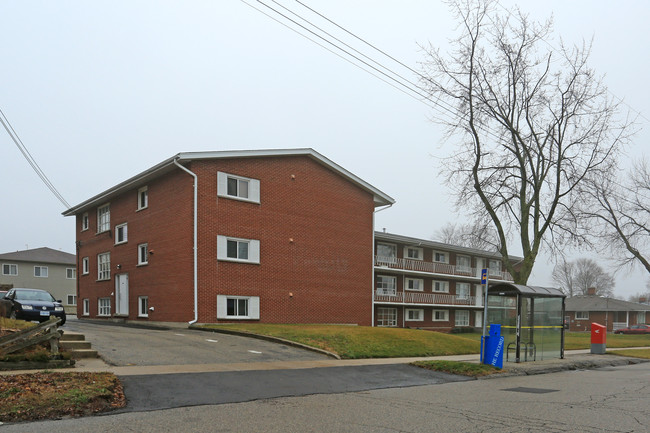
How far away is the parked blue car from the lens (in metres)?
20.0

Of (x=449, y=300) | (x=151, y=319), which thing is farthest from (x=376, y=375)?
(x=449, y=300)

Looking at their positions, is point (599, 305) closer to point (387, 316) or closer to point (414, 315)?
point (414, 315)

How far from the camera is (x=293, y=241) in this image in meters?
28.1

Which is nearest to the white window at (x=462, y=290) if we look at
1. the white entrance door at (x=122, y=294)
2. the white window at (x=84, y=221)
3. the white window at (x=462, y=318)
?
the white window at (x=462, y=318)

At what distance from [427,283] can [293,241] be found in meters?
24.5

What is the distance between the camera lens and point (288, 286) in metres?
27.6

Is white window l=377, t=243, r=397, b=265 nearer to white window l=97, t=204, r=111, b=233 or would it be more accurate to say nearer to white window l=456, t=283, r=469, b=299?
white window l=456, t=283, r=469, b=299

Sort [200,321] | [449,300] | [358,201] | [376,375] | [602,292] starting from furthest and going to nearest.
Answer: [602,292], [449,300], [358,201], [200,321], [376,375]

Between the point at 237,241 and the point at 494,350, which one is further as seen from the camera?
the point at 237,241

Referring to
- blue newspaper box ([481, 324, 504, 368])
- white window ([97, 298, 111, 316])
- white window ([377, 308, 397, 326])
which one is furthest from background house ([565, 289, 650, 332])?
blue newspaper box ([481, 324, 504, 368])

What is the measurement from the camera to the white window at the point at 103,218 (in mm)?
32344

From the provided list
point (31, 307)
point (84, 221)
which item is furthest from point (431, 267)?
point (31, 307)

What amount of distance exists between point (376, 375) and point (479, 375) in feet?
10.0

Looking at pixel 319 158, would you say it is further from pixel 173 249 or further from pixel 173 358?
pixel 173 358
